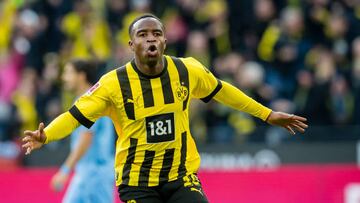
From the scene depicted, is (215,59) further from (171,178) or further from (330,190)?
(171,178)

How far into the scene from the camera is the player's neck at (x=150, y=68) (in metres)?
6.69

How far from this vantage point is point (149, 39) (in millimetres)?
6484

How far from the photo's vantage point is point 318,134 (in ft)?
42.8

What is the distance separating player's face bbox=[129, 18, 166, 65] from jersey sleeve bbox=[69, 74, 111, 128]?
1.31 feet

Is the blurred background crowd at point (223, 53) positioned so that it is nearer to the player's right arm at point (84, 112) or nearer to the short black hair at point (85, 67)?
the short black hair at point (85, 67)

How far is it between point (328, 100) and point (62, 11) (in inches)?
213

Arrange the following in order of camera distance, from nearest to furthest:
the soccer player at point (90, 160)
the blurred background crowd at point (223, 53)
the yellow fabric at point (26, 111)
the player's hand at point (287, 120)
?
the player's hand at point (287, 120)
the soccer player at point (90, 160)
the blurred background crowd at point (223, 53)
the yellow fabric at point (26, 111)

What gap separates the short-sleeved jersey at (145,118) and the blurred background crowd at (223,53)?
649cm

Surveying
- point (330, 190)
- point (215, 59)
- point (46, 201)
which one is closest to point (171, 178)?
point (330, 190)

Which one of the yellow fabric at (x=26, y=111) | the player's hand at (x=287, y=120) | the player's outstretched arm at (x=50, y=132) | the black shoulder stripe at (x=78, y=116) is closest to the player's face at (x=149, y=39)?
the black shoulder stripe at (x=78, y=116)

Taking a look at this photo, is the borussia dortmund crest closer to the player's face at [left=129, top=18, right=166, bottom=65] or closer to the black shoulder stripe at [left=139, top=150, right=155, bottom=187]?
the player's face at [left=129, top=18, right=166, bottom=65]

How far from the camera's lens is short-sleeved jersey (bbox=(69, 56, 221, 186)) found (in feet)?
21.7

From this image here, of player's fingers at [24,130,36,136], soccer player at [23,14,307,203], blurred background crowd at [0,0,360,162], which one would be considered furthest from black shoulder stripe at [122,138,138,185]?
blurred background crowd at [0,0,360,162]

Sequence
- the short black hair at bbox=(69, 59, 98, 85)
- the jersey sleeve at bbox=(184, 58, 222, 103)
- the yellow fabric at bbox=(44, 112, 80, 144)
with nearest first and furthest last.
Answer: the yellow fabric at bbox=(44, 112, 80, 144), the jersey sleeve at bbox=(184, 58, 222, 103), the short black hair at bbox=(69, 59, 98, 85)
